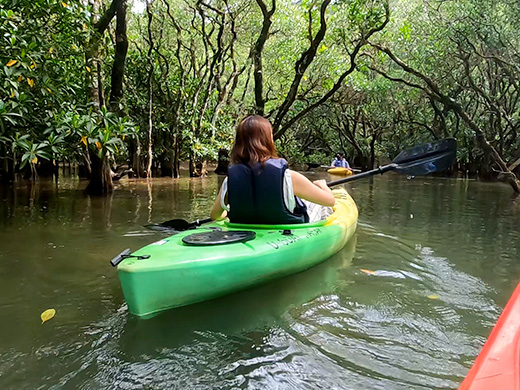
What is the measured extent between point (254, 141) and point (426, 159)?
3.00 metres

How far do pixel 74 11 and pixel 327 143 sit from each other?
19.7 m

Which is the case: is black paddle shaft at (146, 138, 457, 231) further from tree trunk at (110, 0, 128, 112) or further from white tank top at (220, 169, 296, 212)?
tree trunk at (110, 0, 128, 112)

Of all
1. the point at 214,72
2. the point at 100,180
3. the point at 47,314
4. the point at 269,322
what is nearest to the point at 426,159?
Result: the point at 269,322

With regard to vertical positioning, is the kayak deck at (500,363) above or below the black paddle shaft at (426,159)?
below

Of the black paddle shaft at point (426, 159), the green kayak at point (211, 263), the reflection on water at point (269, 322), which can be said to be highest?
the black paddle shaft at point (426, 159)

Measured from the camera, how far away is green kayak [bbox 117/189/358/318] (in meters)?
2.17

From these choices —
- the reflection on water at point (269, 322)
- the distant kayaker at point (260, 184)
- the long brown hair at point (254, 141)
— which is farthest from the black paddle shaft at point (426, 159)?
the long brown hair at point (254, 141)

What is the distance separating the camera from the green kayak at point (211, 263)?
2170 mm

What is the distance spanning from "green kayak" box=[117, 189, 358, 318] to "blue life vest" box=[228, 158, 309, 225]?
67 millimetres

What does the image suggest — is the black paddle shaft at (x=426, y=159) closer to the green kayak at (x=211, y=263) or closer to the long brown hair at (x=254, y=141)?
the green kayak at (x=211, y=263)

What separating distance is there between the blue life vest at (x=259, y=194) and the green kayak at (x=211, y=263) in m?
0.07

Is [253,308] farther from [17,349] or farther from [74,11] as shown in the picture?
[74,11]

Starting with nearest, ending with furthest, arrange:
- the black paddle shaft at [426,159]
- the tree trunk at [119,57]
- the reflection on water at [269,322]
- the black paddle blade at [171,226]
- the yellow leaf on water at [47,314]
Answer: the reflection on water at [269,322], the yellow leaf on water at [47,314], the black paddle blade at [171,226], the black paddle shaft at [426,159], the tree trunk at [119,57]

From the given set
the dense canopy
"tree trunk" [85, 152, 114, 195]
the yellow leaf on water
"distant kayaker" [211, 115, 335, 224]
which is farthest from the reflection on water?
"tree trunk" [85, 152, 114, 195]
